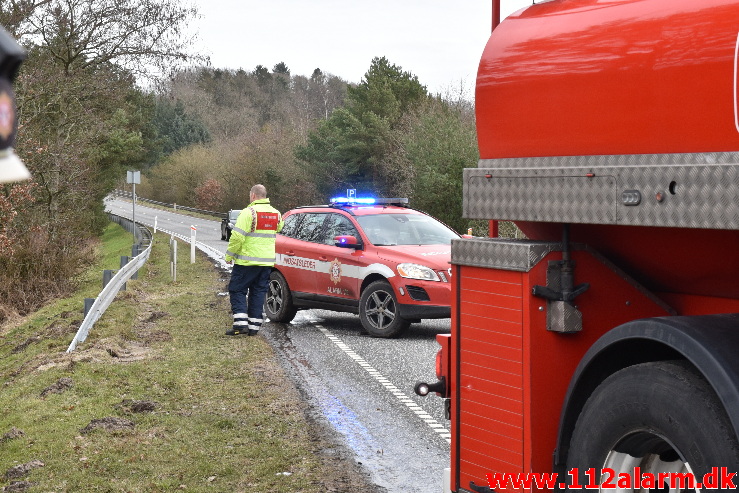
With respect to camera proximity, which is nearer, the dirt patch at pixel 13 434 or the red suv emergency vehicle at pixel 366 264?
the dirt patch at pixel 13 434

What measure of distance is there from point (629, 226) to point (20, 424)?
20.4 ft

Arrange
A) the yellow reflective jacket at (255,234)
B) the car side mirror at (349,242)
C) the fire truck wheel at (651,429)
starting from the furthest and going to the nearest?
the car side mirror at (349,242), the yellow reflective jacket at (255,234), the fire truck wheel at (651,429)

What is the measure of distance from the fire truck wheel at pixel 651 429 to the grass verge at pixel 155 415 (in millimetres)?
2807

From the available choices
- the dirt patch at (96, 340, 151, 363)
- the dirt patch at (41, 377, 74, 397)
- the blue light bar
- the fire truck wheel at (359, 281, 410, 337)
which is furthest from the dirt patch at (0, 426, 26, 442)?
the blue light bar

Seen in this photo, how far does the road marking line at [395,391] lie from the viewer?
7586mm

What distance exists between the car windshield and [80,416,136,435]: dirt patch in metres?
5.89

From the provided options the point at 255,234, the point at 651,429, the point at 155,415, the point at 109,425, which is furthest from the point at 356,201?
the point at 651,429

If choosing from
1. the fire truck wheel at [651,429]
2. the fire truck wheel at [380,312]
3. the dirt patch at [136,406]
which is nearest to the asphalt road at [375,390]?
the fire truck wheel at [380,312]

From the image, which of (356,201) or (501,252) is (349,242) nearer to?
(356,201)

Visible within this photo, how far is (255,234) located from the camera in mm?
12906

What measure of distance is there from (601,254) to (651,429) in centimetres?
100

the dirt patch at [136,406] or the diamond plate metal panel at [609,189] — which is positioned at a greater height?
the diamond plate metal panel at [609,189]

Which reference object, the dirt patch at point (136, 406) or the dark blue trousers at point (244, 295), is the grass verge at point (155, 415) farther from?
the dark blue trousers at point (244, 295)

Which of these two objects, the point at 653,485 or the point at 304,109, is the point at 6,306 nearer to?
the point at 653,485
